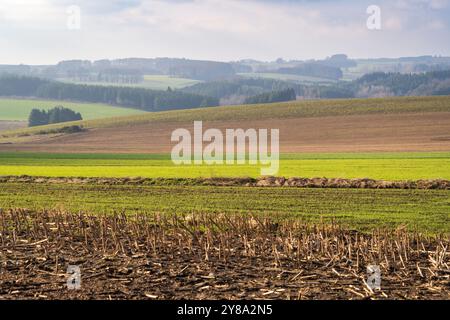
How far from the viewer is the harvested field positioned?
1195 centimetres

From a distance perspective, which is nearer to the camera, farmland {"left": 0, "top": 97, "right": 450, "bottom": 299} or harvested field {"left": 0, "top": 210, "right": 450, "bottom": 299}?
harvested field {"left": 0, "top": 210, "right": 450, "bottom": 299}

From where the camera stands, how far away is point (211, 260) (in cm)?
1450

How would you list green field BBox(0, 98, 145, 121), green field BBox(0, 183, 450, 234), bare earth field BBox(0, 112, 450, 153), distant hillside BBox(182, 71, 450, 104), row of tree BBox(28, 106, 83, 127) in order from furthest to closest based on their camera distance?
distant hillside BBox(182, 71, 450, 104) → green field BBox(0, 98, 145, 121) → row of tree BBox(28, 106, 83, 127) → bare earth field BBox(0, 112, 450, 153) → green field BBox(0, 183, 450, 234)

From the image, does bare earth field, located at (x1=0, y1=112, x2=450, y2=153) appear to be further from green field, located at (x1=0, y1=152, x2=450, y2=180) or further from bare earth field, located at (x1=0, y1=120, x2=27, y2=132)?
bare earth field, located at (x1=0, y1=120, x2=27, y2=132)

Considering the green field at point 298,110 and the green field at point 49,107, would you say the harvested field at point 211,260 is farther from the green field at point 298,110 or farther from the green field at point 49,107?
the green field at point 49,107

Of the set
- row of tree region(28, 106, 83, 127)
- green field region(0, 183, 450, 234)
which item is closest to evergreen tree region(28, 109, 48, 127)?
row of tree region(28, 106, 83, 127)

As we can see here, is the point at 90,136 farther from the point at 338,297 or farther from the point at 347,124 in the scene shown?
the point at 338,297

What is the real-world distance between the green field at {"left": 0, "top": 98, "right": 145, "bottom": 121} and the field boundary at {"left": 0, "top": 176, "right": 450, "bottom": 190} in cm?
10458

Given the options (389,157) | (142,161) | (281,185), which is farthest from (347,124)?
(281,185)

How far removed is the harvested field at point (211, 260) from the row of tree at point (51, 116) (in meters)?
112

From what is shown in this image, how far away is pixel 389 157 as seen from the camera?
2029 inches

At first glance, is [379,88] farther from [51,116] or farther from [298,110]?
[51,116]

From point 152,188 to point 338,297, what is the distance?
20.6m

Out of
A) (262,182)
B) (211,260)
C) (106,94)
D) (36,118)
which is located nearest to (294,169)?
(262,182)
